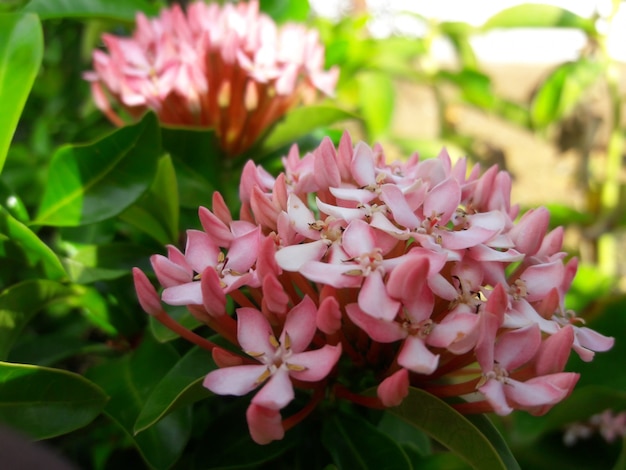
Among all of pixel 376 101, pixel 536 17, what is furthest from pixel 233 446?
pixel 536 17

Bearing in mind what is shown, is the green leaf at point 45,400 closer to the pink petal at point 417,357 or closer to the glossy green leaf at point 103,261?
the glossy green leaf at point 103,261

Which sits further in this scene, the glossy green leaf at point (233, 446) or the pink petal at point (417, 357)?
the glossy green leaf at point (233, 446)

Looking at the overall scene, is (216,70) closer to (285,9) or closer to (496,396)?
(285,9)

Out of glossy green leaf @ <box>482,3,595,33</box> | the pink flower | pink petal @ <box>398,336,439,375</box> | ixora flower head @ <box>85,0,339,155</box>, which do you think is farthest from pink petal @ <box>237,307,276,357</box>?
glossy green leaf @ <box>482,3,595,33</box>

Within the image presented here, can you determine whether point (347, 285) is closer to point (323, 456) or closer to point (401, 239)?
point (401, 239)

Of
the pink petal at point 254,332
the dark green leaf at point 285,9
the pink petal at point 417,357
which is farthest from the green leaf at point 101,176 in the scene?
the dark green leaf at point 285,9

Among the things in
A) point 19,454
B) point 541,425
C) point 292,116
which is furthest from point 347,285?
point 541,425
